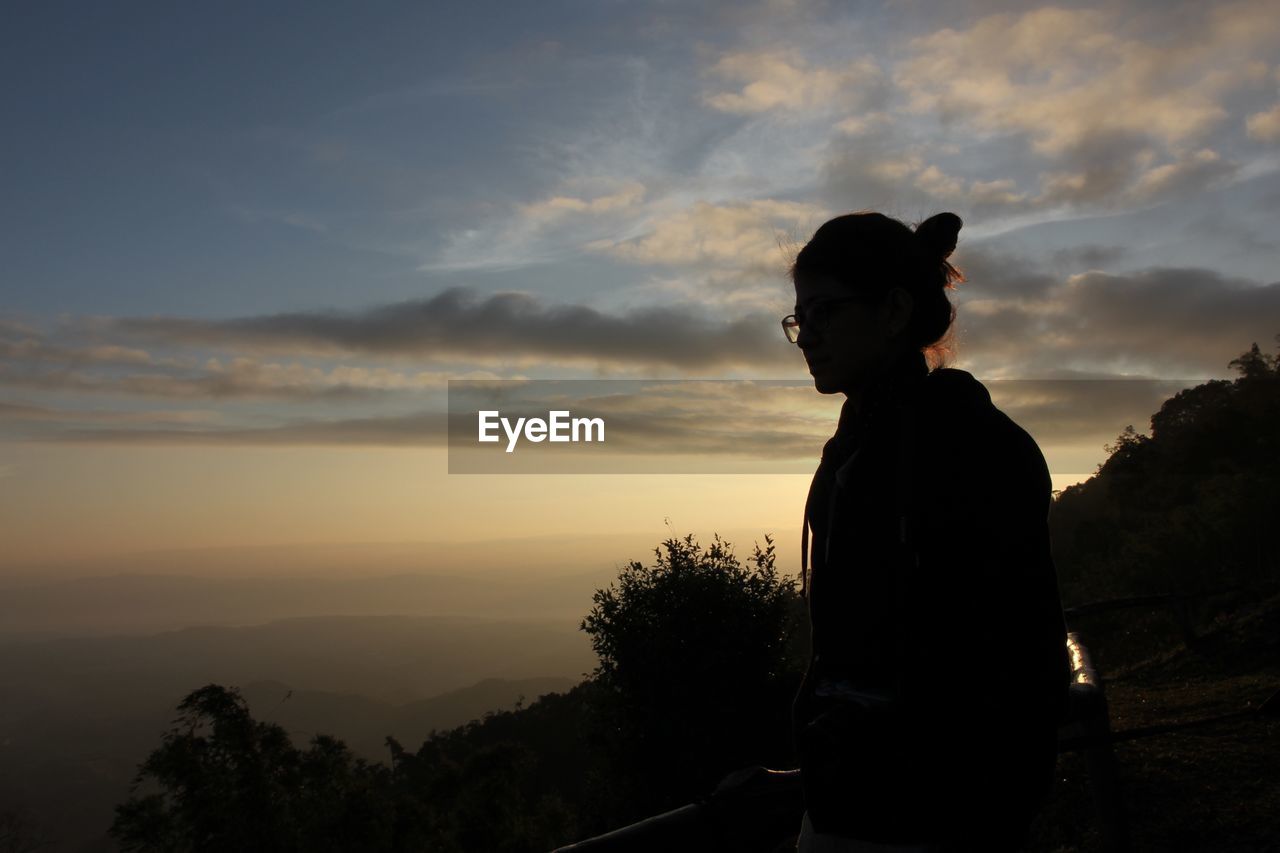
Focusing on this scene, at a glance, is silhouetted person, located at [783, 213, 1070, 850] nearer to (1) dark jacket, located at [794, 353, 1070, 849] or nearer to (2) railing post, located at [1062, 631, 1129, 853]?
(1) dark jacket, located at [794, 353, 1070, 849]

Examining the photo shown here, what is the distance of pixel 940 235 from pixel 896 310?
0.27m

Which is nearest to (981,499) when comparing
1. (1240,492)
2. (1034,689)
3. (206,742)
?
(1034,689)

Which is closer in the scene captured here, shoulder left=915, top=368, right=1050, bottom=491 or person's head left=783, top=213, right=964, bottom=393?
shoulder left=915, top=368, right=1050, bottom=491

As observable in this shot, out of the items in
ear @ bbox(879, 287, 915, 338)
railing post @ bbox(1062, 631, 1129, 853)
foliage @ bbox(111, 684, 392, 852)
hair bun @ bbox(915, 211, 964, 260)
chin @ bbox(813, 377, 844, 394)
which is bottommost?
foliage @ bbox(111, 684, 392, 852)

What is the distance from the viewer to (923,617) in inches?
65.4

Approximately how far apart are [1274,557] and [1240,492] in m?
3.56

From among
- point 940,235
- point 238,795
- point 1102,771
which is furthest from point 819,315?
point 238,795

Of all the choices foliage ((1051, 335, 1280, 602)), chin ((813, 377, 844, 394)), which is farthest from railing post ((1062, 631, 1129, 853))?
foliage ((1051, 335, 1280, 602))

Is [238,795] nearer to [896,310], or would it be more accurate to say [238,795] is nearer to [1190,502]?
[896,310]

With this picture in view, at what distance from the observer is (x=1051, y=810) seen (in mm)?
6324

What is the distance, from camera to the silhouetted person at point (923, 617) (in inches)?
62.6

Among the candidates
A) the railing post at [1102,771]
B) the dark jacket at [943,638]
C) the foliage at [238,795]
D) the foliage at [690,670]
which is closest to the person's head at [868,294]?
the dark jacket at [943,638]

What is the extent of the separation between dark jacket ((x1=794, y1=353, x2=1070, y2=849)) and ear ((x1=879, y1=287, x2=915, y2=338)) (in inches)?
9.5

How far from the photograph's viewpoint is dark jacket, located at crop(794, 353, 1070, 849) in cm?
159
